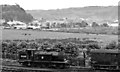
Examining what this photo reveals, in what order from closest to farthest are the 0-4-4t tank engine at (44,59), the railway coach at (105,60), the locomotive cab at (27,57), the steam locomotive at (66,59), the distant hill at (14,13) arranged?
1. the railway coach at (105,60)
2. the steam locomotive at (66,59)
3. the 0-4-4t tank engine at (44,59)
4. the locomotive cab at (27,57)
5. the distant hill at (14,13)

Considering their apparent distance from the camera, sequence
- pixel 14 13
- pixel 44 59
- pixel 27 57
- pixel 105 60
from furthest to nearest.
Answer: pixel 14 13 < pixel 27 57 < pixel 44 59 < pixel 105 60

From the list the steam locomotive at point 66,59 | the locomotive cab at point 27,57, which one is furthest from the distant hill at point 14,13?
the steam locomotive at point 66,59

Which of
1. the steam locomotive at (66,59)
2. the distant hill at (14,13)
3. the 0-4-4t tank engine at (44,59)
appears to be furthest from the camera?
the distant hill at (14,13)

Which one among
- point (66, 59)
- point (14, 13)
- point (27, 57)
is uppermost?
point (14, 13)

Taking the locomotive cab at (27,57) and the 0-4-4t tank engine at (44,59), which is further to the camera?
the locomotive cab at (27,57)

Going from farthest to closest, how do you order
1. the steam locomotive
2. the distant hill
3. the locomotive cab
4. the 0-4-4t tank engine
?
1. the distant hill
2. the locomotive cab
3. the 0-4-4t tank engine
4. the steam locomotive

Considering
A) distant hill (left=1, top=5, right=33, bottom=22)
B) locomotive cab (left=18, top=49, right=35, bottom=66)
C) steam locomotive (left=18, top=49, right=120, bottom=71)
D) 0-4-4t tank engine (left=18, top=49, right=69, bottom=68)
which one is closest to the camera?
steam locomotive (left=18, top=49, right=120, bottom=71)

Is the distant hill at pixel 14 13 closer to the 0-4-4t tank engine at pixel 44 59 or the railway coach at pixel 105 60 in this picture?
the 0-4-4t tank engine at pixel 44 59

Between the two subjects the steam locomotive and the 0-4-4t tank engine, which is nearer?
the steam locomotive

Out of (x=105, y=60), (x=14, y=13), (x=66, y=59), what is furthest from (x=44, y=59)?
(x=14, y=13)

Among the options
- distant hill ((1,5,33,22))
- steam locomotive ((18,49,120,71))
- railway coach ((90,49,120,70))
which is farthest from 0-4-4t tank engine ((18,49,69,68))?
distant hill ((1,5,33,22))

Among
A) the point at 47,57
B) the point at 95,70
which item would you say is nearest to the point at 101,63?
the point at 95,70

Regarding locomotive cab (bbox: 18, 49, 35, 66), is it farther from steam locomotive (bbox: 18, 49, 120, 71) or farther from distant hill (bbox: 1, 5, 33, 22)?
distant hill (bbox: 1, 5, 33, 22)

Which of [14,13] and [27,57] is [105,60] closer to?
[27,57]
